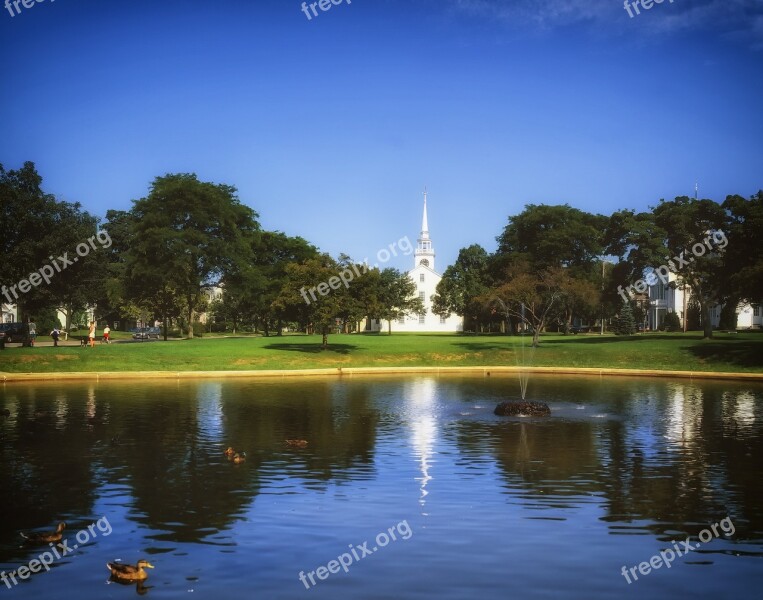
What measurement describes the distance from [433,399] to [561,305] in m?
59.3

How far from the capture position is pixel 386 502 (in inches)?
620

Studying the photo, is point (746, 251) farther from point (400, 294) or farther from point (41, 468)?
point (400, 294)

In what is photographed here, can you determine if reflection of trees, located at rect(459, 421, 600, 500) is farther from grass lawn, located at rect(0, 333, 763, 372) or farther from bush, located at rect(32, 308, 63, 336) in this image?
bush, located at rect(32, 308, 63, 336)

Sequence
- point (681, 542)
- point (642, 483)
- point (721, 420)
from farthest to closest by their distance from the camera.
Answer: point (721, 420), point (642, 483), point (681, 542)

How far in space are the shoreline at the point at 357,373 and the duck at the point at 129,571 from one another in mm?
36163

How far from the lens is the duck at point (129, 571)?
36.4 feet

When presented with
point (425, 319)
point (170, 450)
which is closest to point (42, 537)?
point (170, 450)

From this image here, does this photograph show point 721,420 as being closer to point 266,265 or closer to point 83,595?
point 83,595

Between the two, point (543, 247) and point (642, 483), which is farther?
point (543, 247)

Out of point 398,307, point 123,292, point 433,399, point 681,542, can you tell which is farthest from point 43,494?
point 398,307

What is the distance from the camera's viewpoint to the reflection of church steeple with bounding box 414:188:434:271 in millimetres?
171000

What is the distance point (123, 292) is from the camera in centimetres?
8706

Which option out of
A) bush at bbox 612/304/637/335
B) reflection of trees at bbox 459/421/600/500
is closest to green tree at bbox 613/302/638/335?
bush at bbox 612/304/637/335

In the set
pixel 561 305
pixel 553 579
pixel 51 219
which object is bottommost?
pixel 553 579
